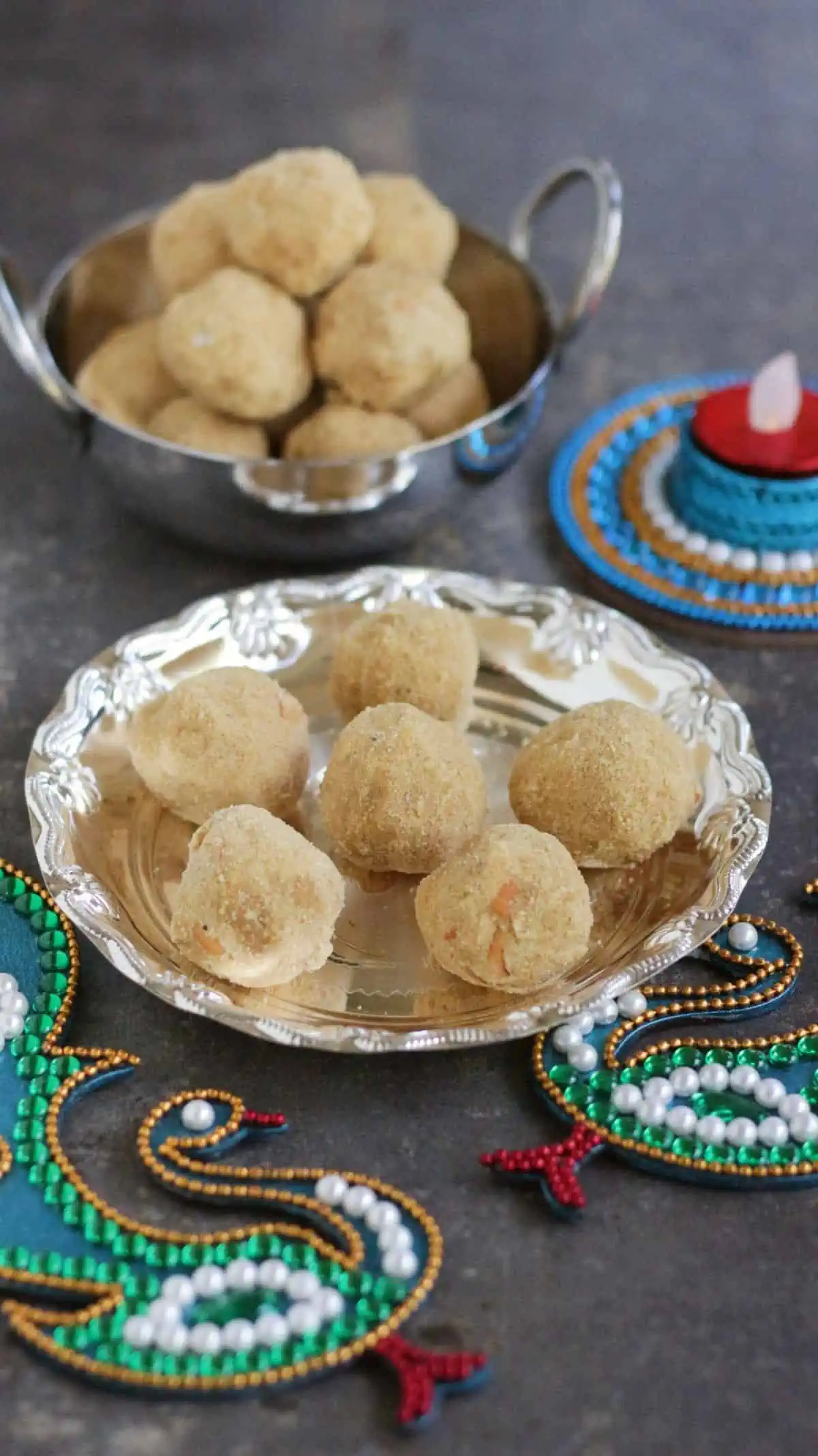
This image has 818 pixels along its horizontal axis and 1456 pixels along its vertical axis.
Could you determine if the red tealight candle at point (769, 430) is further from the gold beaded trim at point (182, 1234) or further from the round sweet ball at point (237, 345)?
the gold beaded trim at point (182, 1234)

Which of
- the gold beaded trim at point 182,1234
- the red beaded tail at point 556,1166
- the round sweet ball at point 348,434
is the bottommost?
the gold beaded trim at point 182,1234

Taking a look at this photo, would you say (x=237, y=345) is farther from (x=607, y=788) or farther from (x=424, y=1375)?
(x=424, y=1375)

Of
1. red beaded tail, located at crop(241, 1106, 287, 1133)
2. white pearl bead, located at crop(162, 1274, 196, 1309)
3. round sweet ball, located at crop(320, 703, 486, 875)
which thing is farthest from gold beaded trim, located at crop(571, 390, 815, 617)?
white pearl bead, located at crop(162, 1274, 196, 1309)

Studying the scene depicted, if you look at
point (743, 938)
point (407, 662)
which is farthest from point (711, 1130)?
point (407, 662)

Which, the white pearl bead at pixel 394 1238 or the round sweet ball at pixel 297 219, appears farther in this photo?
the round sweet ball at pixel 297 219

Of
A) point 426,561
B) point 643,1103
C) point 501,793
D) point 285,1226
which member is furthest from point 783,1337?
point 426,561

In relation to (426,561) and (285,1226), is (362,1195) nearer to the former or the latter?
(285,1226)

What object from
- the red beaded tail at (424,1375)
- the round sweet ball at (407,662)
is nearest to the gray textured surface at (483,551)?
the red beaded tail at (424,1375)
